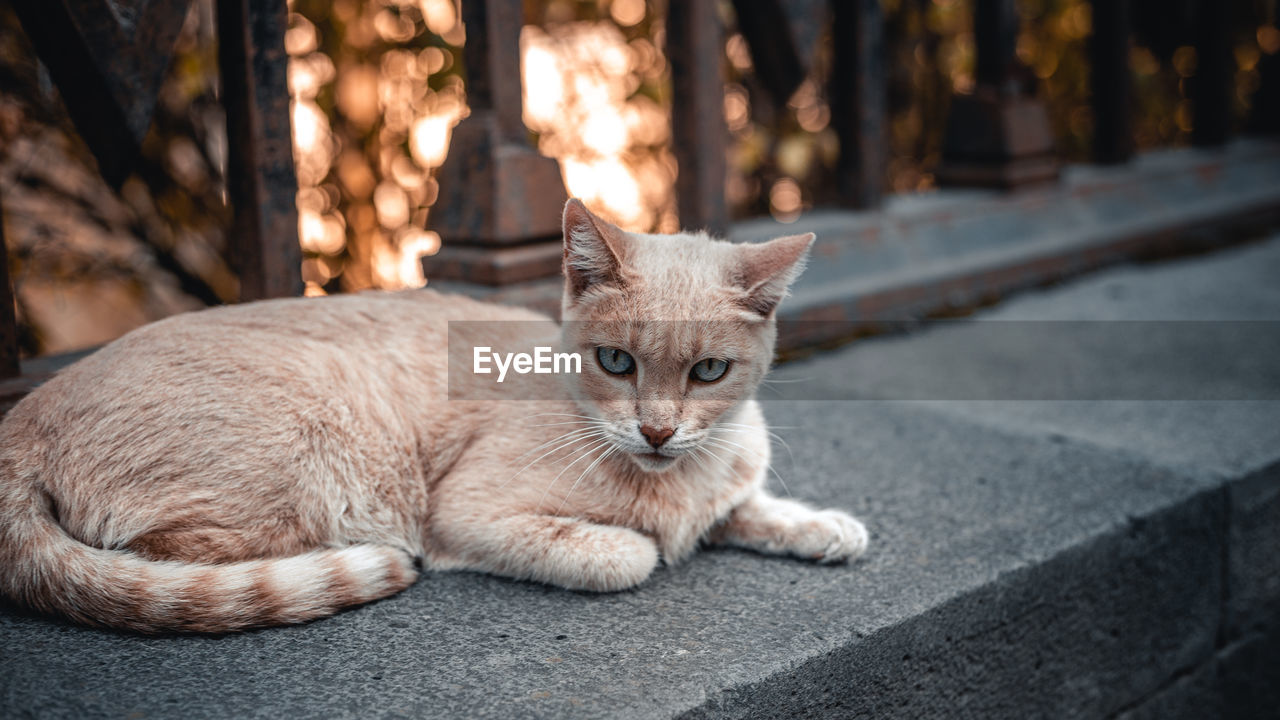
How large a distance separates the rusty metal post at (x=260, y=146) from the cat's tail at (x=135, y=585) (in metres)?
0.89

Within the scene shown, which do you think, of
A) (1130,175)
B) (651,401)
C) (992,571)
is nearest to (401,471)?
(651,401)

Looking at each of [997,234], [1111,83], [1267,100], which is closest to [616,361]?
[997,234]

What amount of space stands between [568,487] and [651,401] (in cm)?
30

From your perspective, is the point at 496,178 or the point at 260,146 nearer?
the point at 260,146

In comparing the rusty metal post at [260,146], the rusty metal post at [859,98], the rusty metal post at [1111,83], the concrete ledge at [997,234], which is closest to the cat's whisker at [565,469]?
the concrete ledge at [997,234]

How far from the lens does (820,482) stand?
2416 millimetres

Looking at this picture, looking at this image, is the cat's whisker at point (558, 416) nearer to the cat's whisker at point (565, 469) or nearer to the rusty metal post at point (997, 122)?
the cat's whisker at point (565, 469)

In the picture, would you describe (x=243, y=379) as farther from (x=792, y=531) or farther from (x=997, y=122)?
(x=997, y=122)

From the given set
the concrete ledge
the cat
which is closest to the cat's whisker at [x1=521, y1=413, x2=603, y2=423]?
the cat

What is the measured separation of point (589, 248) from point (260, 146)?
3.32 feet

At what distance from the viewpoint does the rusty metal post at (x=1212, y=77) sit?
538cm

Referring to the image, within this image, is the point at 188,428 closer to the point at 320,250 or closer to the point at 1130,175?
the point at 320,250

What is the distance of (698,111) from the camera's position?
10.1 feet

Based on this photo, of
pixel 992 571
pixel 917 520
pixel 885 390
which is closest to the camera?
pixel 992 571
